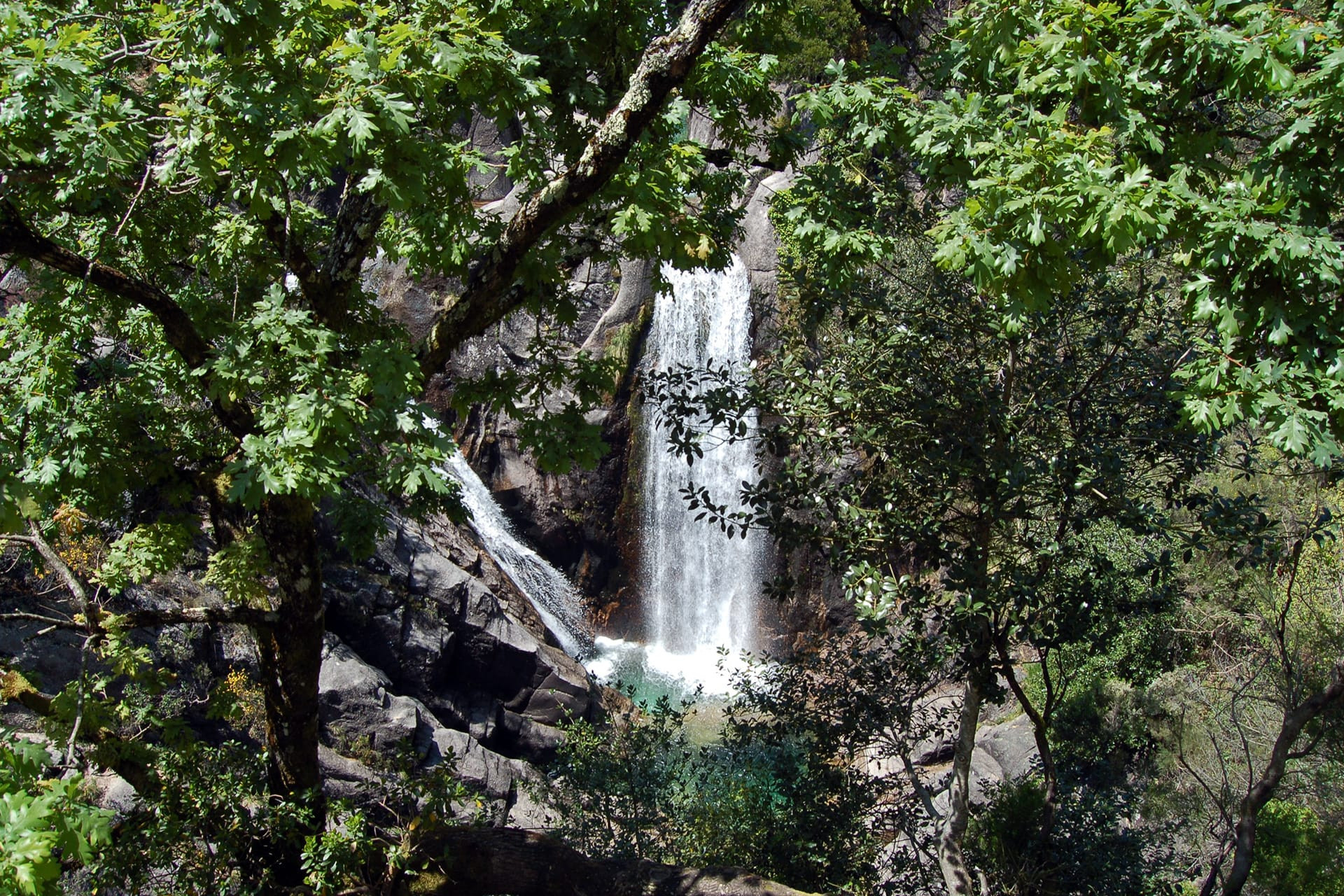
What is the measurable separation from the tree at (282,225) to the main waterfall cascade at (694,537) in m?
11.1

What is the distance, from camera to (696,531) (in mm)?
17219

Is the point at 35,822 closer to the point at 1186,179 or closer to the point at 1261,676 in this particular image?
the point at 1186,179

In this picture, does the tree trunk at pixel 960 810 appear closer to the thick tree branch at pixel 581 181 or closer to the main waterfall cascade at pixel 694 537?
the thick tree branch at pixel 581 181

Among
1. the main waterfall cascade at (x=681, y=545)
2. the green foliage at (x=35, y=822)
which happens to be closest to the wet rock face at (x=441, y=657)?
the main waterfall cascade at (x=681, y=545)

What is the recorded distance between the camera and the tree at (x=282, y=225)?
3.56m

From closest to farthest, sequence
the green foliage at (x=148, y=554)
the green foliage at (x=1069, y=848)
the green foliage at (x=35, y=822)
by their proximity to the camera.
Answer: the green foliage at (x=35, y=822) → the green foliage at (x=148, y=554) → the green foliage at (x=1069, y=848)

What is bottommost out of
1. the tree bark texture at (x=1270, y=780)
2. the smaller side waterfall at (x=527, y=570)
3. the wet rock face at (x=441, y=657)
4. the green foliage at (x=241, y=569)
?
the tree bark texture at (x=1270, y=780)

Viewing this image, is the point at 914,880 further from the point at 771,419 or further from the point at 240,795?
the point at 771,419

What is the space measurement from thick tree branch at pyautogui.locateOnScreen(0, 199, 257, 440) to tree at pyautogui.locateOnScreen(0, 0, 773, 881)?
0.04 feet

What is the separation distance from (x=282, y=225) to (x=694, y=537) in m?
12.8

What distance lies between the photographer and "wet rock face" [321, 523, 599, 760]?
11000mm

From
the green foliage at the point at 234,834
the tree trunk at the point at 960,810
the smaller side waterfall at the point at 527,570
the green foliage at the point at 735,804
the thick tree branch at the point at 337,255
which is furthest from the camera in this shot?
the smaller side waterfall at the point at 527,570

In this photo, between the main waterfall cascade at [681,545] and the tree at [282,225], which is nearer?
the tree at [282,225]

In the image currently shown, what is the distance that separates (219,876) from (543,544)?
12870mm
